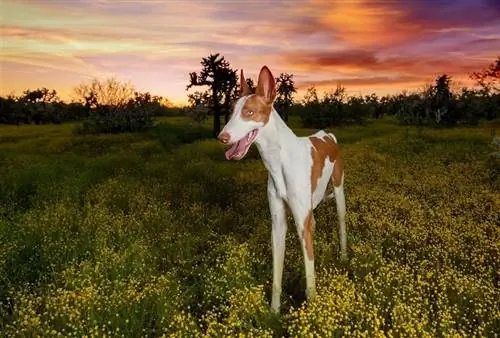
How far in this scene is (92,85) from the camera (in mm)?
49812

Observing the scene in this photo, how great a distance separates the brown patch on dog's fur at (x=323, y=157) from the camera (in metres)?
7.28

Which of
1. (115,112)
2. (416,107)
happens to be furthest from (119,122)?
(416,107)

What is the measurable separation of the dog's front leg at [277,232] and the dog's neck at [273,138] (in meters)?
0.55

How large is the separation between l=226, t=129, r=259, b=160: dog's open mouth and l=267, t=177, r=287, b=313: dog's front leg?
0.92 m

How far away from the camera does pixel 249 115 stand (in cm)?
624

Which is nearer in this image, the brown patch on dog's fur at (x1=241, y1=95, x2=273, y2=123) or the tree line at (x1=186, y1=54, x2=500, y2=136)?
the brown patch on dog's fur at (x1=241, y1=95, x2=273, y2=123)

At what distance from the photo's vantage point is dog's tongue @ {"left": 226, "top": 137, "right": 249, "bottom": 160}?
20.2ft

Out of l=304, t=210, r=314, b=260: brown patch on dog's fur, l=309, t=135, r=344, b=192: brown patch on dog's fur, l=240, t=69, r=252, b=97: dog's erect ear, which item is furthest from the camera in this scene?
l=309, t=135, r=344, b=192: brown patch on dog's fur

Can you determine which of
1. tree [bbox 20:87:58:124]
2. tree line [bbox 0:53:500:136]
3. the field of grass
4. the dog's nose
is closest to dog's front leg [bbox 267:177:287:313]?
the field of grass

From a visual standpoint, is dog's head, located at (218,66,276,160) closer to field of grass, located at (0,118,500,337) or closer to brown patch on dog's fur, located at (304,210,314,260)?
brown patch on dog's fur, located at (304,210,314,260)

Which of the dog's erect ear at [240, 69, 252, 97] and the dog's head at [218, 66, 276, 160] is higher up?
the dog's erect ear at [240, 69, 252, 97]

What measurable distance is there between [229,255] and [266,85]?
396 centimetres

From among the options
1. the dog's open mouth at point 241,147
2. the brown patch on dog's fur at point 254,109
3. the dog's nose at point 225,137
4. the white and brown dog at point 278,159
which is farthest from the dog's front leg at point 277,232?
the dog's nose at point 225,137

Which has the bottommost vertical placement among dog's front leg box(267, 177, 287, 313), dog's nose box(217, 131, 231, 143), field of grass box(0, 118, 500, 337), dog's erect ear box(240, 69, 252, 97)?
field of grass box(0, 118, 500, 337)
